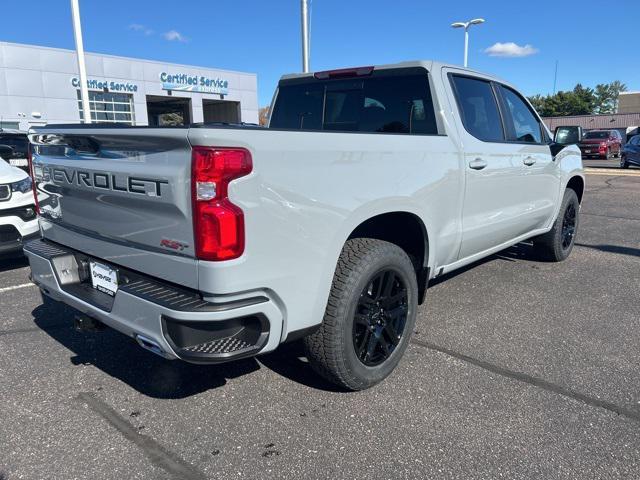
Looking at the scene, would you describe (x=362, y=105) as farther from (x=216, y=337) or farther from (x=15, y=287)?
(x=15, y=287)

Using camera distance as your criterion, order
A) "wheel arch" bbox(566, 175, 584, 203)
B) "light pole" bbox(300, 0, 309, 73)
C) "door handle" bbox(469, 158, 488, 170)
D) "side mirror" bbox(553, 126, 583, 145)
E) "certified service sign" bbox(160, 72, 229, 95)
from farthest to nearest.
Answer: "certified service sign" bbox(160, 72, 229, 95), "light pole" bbox(300, 0, 309, 73), "wheel arch" bbox(566, 175, 584, 203), "side mirror" bbox(553, 126, 583, 145), "door handle" bbox(469, 158, 488, 170)

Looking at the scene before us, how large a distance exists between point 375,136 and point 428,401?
5.00 feet

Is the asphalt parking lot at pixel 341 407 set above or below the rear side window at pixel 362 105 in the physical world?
below

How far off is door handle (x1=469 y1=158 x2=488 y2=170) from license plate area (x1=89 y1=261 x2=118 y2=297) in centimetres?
248

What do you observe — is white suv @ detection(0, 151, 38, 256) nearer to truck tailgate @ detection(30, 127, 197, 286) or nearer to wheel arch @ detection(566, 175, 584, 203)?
truck tailgate @ detection(30, 127, 197, 286)

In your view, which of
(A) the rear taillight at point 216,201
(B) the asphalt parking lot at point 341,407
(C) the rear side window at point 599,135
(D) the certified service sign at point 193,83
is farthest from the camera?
(D) the certified service sign at point 193,83

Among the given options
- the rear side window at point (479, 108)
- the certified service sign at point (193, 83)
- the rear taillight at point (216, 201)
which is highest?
the certified service sign at point (193, 83)

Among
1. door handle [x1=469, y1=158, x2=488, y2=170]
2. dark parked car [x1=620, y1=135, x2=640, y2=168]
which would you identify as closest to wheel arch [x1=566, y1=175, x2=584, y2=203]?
door handle [x1=469, y1=158, x2=488, y2=170]

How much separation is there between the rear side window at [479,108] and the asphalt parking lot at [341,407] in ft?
4.90

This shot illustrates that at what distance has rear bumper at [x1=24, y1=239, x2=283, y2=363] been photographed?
2172mm

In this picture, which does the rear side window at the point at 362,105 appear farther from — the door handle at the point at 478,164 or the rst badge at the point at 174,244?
the rst badge at the point at 174,244

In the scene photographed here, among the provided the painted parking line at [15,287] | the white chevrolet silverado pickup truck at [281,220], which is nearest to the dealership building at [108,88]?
the painted parking line at [15,287]

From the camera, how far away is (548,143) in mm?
5180

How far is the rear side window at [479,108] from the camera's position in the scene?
383cm
